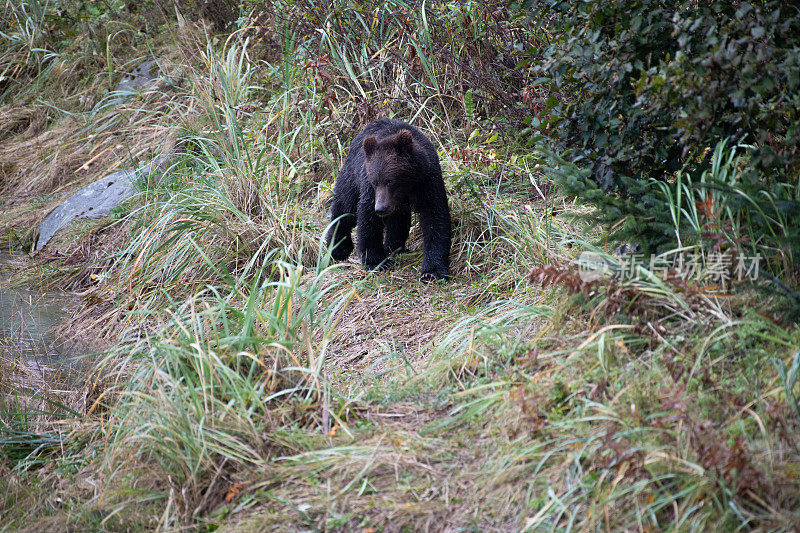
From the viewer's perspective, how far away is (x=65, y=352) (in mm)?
5180

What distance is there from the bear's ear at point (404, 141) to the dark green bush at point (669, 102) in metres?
1.01

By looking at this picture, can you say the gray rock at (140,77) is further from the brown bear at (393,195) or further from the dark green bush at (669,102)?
the dark green bush at (669,102)

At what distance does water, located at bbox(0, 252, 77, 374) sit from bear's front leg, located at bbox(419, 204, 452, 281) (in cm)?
246

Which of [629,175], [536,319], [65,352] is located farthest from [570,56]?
[65,352]

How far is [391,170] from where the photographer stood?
4953mm

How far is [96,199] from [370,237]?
11.9 ft

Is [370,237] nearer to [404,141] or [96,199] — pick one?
[404,141]

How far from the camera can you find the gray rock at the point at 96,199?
7176 millimetres

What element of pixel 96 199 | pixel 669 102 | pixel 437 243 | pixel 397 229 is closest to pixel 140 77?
pixel 96 199

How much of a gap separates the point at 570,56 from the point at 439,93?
267 cm

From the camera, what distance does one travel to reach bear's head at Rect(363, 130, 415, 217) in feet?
16.3

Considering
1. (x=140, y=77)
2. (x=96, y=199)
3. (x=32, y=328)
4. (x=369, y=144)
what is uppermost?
(x=369, y=144)

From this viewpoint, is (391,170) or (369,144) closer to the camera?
(391,170)

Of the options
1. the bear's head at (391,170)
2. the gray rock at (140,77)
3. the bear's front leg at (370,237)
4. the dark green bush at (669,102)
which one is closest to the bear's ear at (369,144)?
the bear's head at (391,170)
